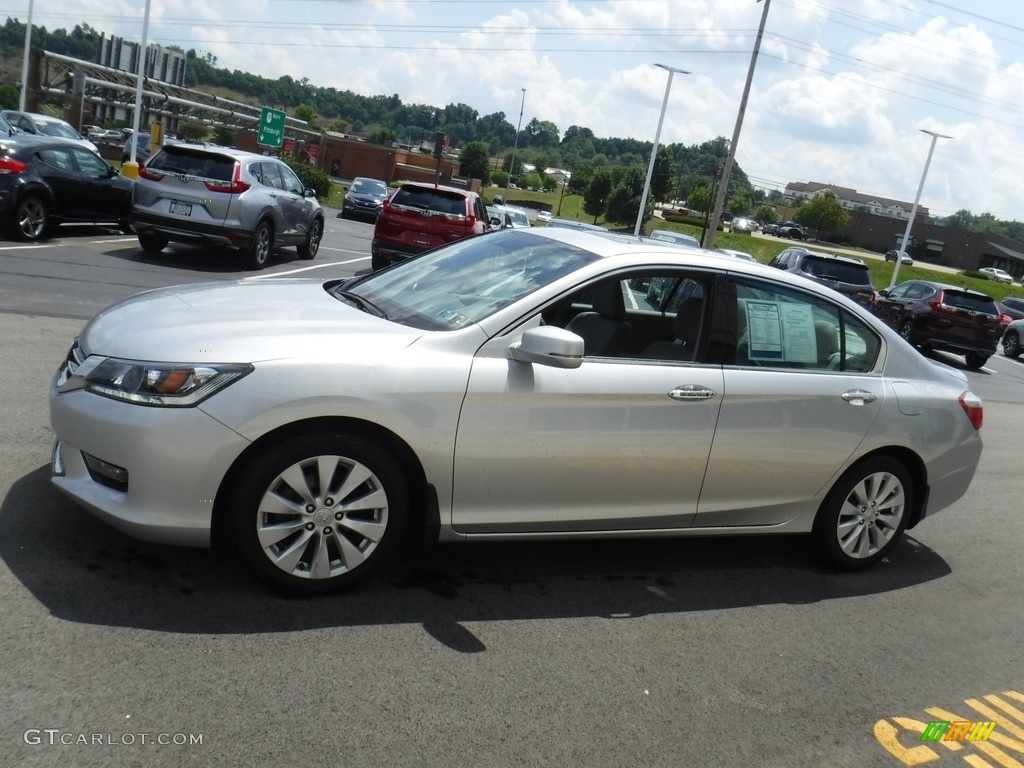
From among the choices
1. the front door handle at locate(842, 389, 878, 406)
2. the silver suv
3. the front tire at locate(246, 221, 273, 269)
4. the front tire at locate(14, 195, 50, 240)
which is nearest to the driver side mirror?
the front door handle at locate(842, 389, 878, 406)

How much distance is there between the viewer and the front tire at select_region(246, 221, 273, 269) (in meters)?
15.1

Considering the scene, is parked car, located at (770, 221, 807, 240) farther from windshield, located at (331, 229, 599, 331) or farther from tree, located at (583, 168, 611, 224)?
windshield, located at (331, 229, 599, 331)

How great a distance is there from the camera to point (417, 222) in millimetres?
16219

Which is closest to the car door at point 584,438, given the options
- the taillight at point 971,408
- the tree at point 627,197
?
the taillight at point 971,408

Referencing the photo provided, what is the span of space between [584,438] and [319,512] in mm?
1221

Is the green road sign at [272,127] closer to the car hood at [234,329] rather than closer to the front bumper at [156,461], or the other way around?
the car hood at [234,329]

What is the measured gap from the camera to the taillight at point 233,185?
14.3 m

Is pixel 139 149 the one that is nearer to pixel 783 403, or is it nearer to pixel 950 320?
pixel 950 320

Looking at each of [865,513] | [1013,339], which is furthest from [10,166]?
[1013,339]

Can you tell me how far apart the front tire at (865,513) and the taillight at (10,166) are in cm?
1227

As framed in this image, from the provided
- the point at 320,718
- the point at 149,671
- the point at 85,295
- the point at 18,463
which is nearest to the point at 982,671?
the point at 320,718

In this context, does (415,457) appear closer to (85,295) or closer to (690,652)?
(690,652)

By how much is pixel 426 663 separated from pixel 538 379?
1292mm

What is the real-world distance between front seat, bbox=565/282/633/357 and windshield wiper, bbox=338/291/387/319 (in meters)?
0.89
